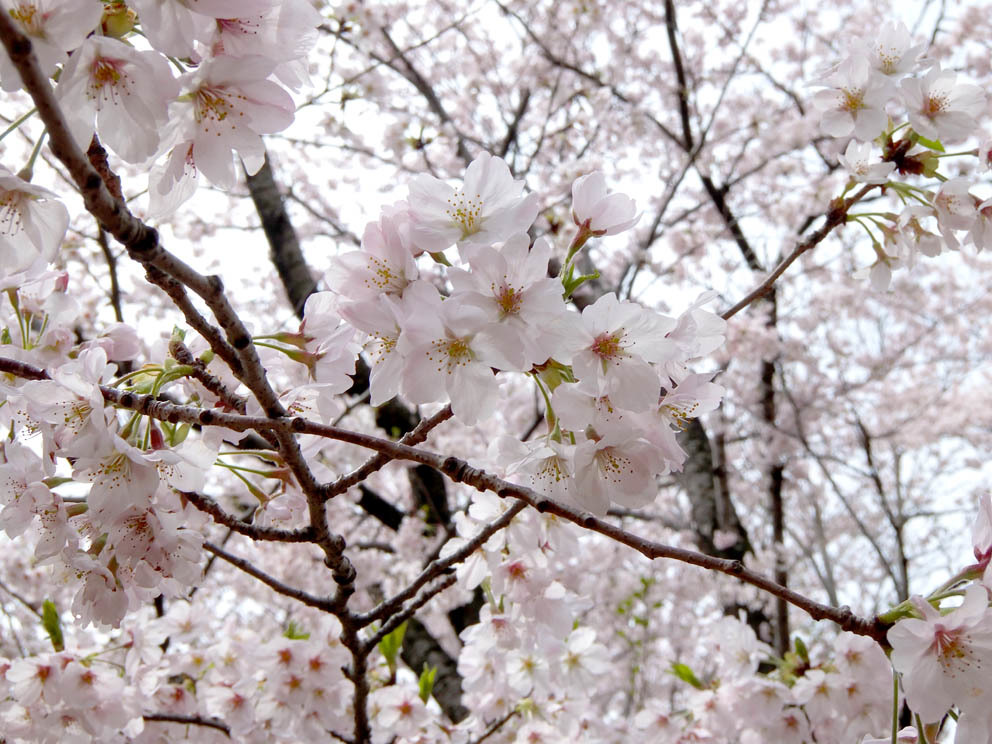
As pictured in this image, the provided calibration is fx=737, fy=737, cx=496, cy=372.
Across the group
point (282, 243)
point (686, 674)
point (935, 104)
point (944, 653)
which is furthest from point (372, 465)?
point (282, 243)

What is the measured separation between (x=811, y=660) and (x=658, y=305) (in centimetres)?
523

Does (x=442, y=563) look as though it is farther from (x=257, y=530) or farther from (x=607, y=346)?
(x=607, y=346)

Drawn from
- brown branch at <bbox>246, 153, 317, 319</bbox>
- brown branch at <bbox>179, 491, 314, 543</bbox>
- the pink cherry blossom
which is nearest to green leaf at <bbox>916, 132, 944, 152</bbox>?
the pink cherry blossom

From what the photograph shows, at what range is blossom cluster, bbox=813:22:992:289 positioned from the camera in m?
1.71

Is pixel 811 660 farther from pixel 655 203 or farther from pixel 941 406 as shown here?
pixel 941 406

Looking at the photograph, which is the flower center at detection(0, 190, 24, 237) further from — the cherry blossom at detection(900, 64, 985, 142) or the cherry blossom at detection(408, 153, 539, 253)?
the cherry blossom at detection(900, 64, 985, 142)

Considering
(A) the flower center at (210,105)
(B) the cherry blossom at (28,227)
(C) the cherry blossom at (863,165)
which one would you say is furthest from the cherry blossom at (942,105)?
(B) the cherry blossom at (28,227)

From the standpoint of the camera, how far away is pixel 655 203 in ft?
29.4

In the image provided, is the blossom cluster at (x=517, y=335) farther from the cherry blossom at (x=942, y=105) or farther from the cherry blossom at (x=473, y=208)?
the cherry blossom at (x=942, y=105)

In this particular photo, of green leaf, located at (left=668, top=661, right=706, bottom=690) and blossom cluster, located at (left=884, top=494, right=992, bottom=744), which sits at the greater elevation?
green leaf, located at (left=668, top=661, right=706, bottom=690)

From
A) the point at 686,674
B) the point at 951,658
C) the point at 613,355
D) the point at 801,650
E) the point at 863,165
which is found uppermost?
the point at 863,165

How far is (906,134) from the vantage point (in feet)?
5.95

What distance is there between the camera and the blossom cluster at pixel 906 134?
171 cm

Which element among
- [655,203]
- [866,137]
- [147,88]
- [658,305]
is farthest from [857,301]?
[147,88]
